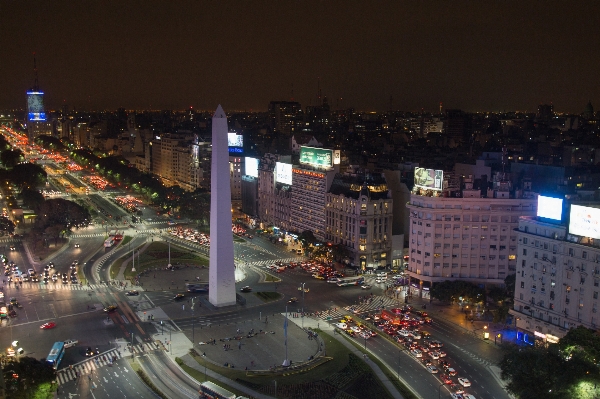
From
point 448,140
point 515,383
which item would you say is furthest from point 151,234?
point 448,140

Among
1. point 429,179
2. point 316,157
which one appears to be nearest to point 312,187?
point 316,157

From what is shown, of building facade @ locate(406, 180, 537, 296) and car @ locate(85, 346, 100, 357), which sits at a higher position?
building facade @ locate(406, 180, 537, 296)

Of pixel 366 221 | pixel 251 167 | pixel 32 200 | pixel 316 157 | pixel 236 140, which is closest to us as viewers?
pixel 366 221

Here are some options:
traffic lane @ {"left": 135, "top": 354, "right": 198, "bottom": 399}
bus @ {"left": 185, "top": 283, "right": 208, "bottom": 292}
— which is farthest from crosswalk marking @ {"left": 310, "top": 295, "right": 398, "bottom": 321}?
traffic lane @ {"left": 135, "top": 354, "right": 198, "bottom": 399}

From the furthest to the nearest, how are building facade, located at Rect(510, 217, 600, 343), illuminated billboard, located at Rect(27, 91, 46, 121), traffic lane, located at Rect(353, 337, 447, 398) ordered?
illuminated billboard, located at Rect(27, 91, 46, 121) → building facade, located at Rect(510, 217, 600, 343) → traffic lane, located at Rect(353, 337, 447, 398)

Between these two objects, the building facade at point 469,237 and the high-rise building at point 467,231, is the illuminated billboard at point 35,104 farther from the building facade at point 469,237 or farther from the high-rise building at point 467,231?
the building facade at point 469,237

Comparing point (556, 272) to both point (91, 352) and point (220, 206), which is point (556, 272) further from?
point (91, 352)

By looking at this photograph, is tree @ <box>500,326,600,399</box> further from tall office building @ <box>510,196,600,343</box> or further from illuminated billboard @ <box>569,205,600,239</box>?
illuminated billboard @ <box>569,205,600,239</box>
